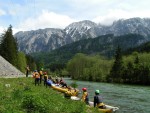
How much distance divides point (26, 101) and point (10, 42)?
90.3 m

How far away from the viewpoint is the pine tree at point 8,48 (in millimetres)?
103938

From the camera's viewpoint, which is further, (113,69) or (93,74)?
(93,74)

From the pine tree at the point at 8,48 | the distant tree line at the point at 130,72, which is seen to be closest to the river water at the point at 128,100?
the pine tree at the point at 8,48

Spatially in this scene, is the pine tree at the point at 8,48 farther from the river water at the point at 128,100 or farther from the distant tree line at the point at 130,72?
the distant tree line at the point at 130,72

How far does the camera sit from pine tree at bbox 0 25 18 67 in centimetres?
10394

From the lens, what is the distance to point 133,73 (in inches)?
4916

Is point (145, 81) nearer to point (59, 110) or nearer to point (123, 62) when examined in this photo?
point (123, 62)

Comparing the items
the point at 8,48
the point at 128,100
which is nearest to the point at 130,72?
the point at 8,48

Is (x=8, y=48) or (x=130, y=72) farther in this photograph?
(x=130, y=72)

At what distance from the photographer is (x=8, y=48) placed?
4104 inches

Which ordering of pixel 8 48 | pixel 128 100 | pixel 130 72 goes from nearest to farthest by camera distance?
pixel 128 100
pixel 8 48
pixel 130 72

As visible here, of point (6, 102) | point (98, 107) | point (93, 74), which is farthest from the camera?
point (93, 74)

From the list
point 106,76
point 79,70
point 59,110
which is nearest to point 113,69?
point 106,76

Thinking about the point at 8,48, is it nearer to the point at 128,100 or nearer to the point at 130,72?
the point at 130,72
